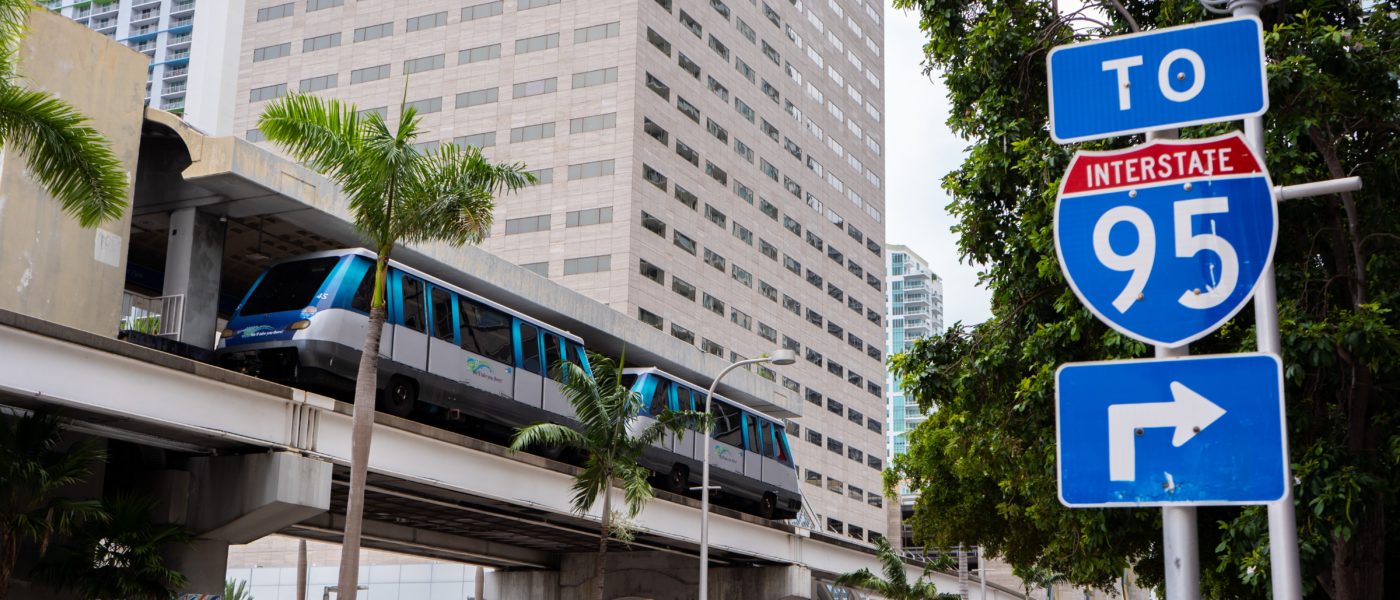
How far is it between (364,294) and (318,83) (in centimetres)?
6620

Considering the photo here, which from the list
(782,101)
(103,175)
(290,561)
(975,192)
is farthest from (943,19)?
(782,101)

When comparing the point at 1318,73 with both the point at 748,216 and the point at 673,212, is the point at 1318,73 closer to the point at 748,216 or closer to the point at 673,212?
the point at 673,212

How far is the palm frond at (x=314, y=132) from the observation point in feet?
66.5

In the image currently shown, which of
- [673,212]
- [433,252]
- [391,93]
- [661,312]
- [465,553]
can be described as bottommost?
[465,553]

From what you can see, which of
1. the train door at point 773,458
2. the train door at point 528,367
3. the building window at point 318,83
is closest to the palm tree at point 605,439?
the train door at point 528,367

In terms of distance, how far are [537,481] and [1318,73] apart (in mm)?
17560

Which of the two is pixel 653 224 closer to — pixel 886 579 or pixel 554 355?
pixel 886 579

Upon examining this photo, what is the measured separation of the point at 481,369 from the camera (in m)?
25.7

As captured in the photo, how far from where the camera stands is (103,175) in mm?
13492

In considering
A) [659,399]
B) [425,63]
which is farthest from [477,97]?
[659,399]

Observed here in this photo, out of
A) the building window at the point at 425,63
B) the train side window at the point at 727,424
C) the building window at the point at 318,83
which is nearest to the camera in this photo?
the train side window at the point at 727,424

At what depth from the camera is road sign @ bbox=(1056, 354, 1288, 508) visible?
4164 mm

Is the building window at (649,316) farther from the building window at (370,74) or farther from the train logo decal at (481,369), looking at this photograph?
the train logo decal at (481,369)

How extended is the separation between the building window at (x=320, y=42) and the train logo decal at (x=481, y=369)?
64142 millimetres
